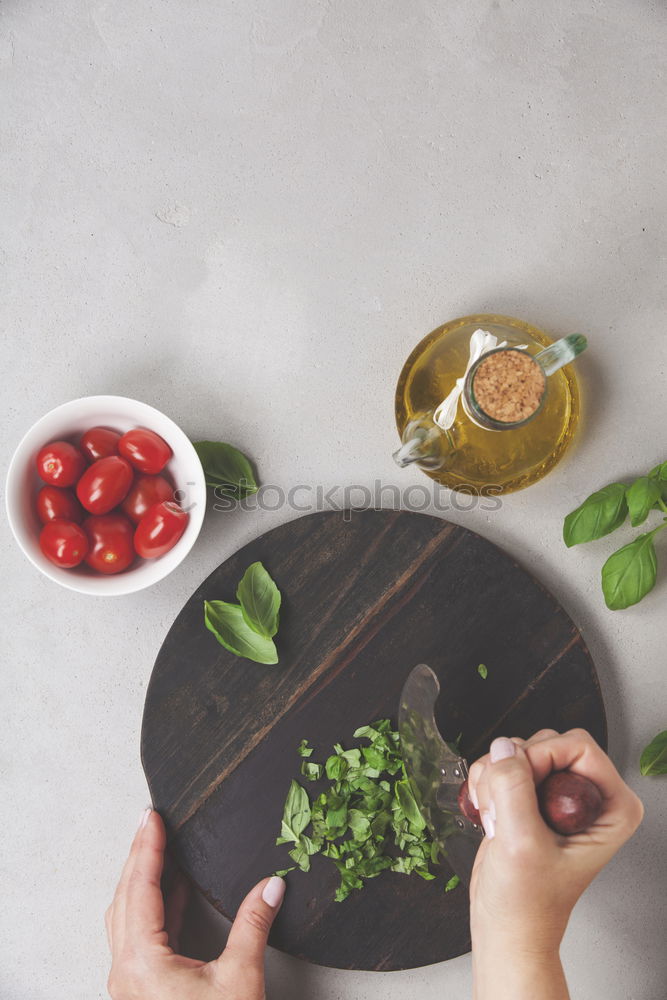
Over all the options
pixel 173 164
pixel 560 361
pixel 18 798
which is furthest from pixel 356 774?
pixel 173 164

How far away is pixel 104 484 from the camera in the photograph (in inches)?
49.3

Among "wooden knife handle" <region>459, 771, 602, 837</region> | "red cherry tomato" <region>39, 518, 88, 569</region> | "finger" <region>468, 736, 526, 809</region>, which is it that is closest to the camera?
"wooden knife handle" <region>459, 771, 602, 837</region>

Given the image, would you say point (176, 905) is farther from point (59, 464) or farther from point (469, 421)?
point (469, 421)

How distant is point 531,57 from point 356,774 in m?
1.39

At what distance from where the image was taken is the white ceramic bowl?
126cm

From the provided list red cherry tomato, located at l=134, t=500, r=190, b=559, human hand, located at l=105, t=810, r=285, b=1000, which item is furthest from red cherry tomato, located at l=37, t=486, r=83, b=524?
human hand, located at l=105, t=810, r=285, b=1000

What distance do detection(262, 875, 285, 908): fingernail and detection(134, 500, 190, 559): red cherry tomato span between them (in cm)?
60

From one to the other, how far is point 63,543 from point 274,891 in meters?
0.70

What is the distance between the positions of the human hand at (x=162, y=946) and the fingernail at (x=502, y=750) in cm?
51

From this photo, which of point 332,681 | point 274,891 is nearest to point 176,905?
point 274,891

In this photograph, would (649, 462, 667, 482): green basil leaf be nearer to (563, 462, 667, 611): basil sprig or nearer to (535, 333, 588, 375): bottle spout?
(563, 462, 667, 611): basil sprig

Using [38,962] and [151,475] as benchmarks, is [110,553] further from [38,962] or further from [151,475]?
[38,962]

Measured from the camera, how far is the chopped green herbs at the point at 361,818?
132 cm

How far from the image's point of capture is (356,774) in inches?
52.7
